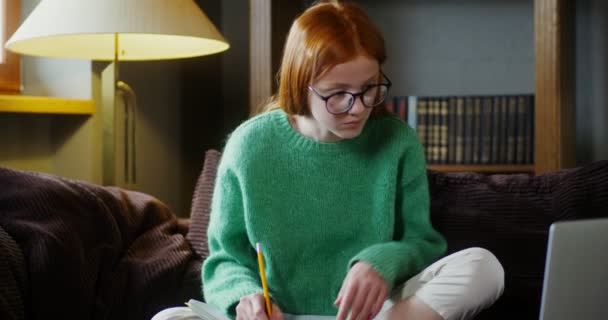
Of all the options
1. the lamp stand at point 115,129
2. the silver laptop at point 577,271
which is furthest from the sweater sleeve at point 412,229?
the lamp stand at point 115,129

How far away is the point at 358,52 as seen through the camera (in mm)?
1302

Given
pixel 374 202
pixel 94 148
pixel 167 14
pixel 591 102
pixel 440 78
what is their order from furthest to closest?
1. pixel 440 78
2. pixel 591 102
3. pixel 94 148
4. pixel 167 14
5. pixel 374 202

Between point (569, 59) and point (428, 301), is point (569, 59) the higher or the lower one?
the higher one

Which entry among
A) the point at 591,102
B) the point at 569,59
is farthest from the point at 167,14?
the point at 591,102

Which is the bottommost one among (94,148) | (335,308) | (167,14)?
(335,308)

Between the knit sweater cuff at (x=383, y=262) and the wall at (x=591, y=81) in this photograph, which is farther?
the wall at (x=591, y=81)

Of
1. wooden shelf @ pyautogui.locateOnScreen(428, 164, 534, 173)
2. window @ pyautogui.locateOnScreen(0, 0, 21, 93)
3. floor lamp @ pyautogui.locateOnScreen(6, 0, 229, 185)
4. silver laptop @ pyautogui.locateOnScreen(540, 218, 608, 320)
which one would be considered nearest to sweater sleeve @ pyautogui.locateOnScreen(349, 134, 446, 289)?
silver laptop @ pyautogui.locateOnScreen(540, 218, 608, 320)

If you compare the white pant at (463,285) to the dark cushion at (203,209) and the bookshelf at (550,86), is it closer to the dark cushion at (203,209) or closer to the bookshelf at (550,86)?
the dark cushion at (203,209)

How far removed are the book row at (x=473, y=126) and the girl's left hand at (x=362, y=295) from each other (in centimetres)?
113

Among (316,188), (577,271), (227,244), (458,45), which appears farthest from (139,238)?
(458,45)

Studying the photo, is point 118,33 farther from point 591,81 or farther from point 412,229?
point 591,81

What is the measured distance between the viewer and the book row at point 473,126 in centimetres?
229

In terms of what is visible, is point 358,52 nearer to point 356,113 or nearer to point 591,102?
point 356,113

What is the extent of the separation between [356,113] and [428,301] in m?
0.29
